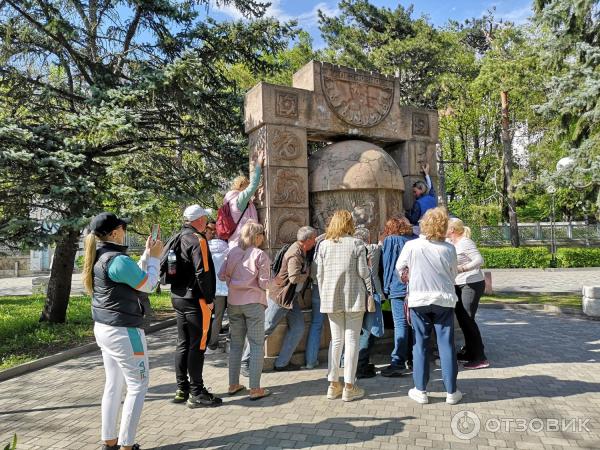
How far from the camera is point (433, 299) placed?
3.96 m

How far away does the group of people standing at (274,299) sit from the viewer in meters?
3.08

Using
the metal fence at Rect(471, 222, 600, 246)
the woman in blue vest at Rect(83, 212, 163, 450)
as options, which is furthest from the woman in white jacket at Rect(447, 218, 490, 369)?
the metal fence at Rect(471, 222, 600, 246)

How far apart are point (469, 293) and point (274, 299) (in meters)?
2.44

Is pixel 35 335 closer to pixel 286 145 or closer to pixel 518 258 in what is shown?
pixel 286 145

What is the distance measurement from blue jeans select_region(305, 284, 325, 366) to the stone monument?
397 millimetres

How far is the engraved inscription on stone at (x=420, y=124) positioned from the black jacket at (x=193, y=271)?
4.46 m

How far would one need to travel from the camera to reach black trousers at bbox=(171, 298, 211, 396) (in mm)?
4008

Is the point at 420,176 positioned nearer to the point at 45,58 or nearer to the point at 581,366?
the point at 581,366

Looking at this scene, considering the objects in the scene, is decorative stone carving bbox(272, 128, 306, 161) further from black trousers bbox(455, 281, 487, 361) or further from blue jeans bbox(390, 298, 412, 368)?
black trousers bbox(455, 281, 487, 361)

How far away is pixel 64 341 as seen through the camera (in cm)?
752

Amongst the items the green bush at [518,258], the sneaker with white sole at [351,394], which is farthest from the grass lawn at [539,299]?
the green bush at [518,258]

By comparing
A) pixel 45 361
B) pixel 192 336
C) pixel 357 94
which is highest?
pixel 357 94

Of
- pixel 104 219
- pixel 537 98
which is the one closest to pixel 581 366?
pixel 104 219

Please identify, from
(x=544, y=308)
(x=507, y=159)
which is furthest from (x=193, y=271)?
(x=507, y=159)
